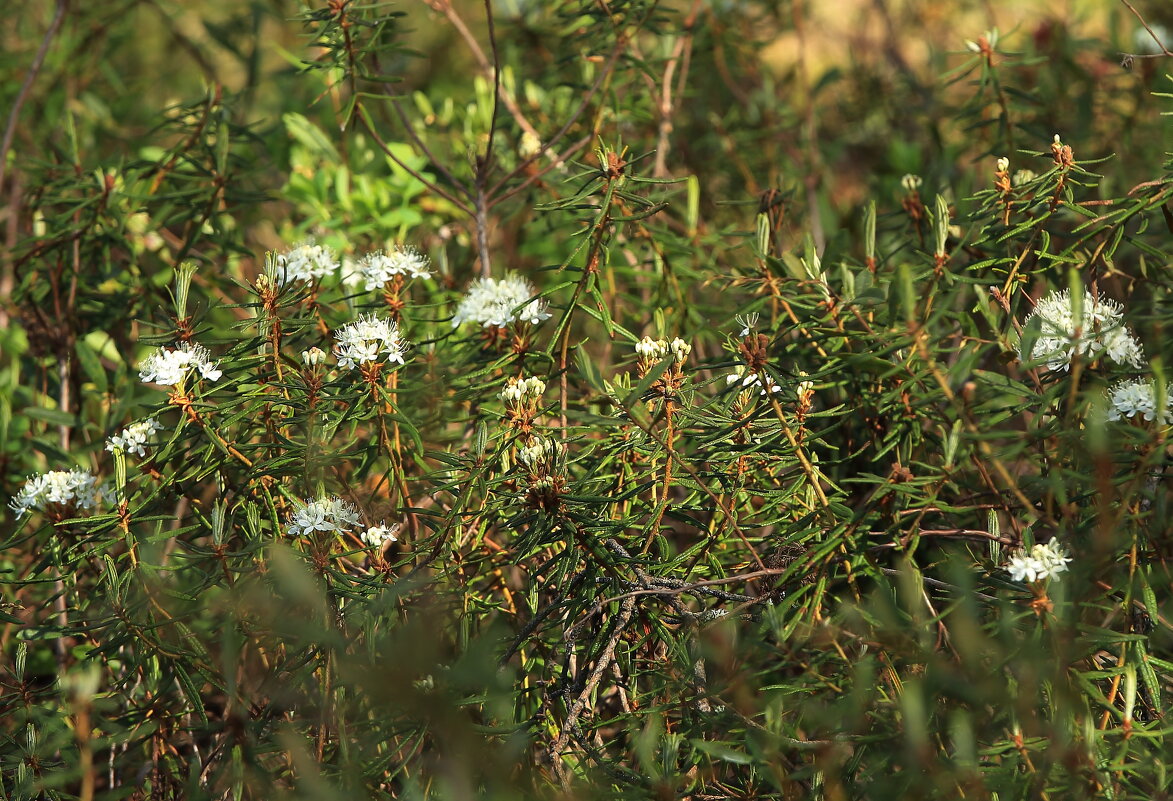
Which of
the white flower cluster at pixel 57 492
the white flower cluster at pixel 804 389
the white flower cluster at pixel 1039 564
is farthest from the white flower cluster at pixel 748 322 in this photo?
the white flower cluster at pixel 57 492

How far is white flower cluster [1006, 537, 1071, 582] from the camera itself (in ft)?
3.84

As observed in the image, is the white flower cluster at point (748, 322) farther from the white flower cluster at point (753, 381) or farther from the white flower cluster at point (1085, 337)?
the white flower cluster at point (1085, 337)

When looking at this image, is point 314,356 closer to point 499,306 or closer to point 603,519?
point 499,306

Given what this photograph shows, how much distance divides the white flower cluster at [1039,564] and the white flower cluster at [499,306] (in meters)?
0.73

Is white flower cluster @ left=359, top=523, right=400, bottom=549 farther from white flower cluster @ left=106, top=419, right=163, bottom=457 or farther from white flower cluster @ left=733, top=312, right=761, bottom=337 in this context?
white flower cluster @ left=733, top=312, right=761, bottom=337

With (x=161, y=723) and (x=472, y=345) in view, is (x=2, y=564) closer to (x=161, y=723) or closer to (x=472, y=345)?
(x=161, y=723)

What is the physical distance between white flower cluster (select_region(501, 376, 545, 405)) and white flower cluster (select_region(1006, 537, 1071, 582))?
64 cm

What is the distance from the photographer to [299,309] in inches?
60.6

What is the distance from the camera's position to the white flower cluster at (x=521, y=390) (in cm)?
134

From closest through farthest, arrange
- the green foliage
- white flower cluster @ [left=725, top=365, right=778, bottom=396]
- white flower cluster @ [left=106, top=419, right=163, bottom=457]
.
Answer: the green foliage
white flower cluster @ [left=725, top=365, right=778, bottom=396]
white flower cluster @ [left=106, top=419, right=163, bottom=457]

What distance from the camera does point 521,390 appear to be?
135cm

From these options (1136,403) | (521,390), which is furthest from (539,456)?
(1136,403)

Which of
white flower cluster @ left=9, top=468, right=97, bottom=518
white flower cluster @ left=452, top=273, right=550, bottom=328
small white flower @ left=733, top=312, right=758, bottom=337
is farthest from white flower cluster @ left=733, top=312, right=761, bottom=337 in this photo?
white flower cluster @ left=9, top=468, right=97, bottom=518

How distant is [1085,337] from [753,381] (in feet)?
1.36
